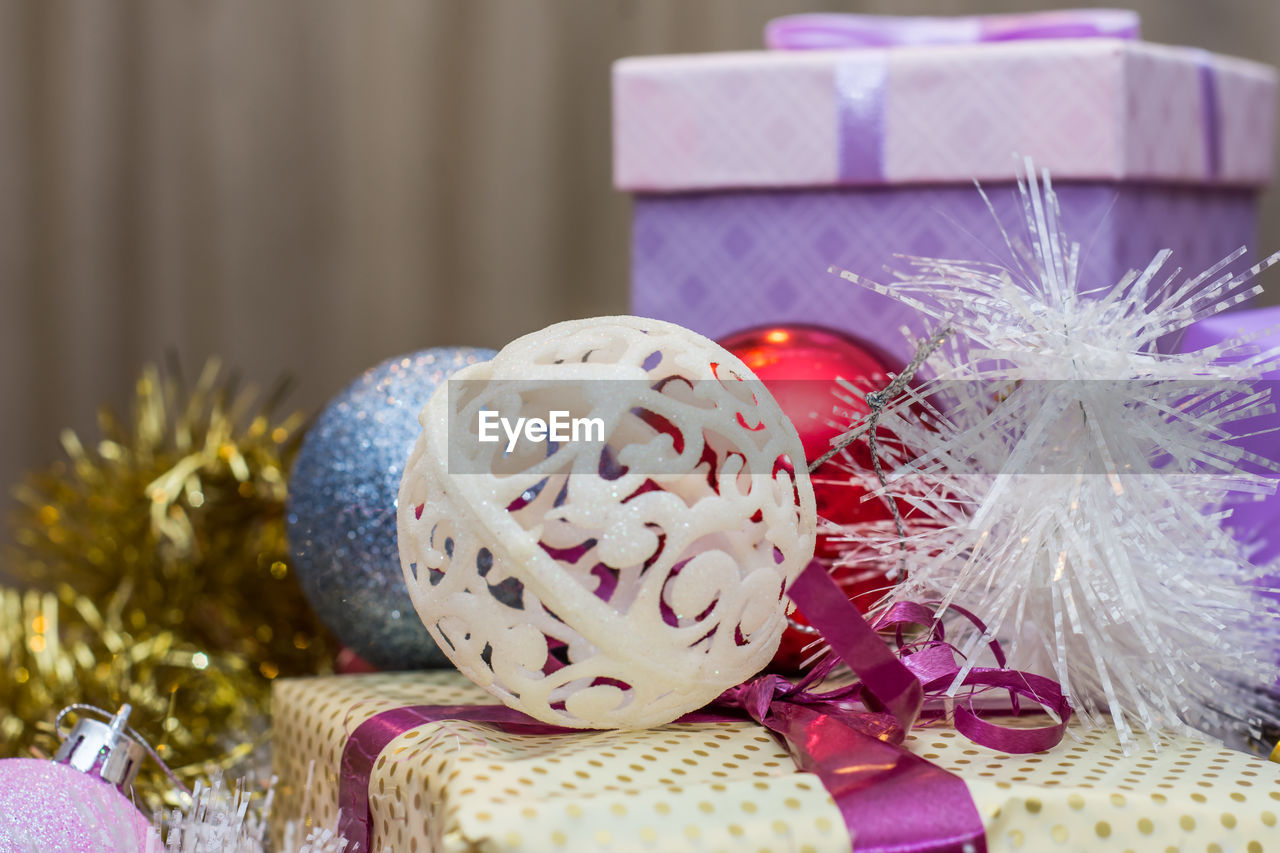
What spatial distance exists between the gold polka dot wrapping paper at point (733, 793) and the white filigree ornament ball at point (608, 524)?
28 mm

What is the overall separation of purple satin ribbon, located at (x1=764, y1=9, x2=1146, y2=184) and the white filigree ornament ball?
35 centimetres

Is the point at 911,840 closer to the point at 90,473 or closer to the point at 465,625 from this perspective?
the point at 465,625

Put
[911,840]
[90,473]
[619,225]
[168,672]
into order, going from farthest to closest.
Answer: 1. [619,225]
2. [90,473]
3. [168,672]
4. [911,840]

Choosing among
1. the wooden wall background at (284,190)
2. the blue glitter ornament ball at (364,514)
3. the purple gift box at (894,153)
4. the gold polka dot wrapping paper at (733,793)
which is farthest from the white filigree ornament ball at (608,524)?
the wooden wall background at (284,190)

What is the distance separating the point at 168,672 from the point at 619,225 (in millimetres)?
710

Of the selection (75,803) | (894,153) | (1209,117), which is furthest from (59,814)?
(1209,117)

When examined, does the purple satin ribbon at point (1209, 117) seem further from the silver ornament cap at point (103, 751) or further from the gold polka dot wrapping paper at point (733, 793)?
the silver ornament cap at point (103, 751)

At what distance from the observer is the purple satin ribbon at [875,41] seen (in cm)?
79

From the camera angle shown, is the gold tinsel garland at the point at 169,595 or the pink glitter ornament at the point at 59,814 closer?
the pink glitter ornament at the point at 59,814

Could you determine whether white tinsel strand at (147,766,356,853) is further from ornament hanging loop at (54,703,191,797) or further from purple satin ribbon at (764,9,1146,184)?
purple satin ribbon at (764,9,1146,184)

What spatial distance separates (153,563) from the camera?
851 millimetres

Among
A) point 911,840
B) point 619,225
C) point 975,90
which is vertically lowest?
point 911,840

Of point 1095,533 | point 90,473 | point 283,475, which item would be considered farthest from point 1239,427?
point 90,473

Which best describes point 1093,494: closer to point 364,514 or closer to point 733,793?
point 733,793
